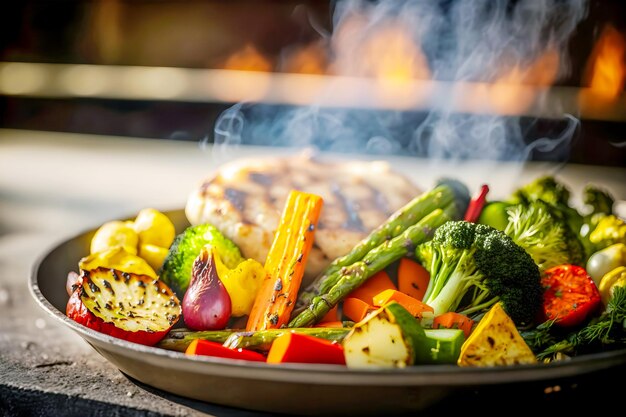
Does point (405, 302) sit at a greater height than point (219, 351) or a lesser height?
greater

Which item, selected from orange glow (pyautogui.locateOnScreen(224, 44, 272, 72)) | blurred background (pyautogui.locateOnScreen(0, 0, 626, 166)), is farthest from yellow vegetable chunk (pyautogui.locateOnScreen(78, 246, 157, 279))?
orange glow (pyautogui.locateOnScreen(224, 44, 272, 72))

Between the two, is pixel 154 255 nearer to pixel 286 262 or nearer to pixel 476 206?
pixel 286 262

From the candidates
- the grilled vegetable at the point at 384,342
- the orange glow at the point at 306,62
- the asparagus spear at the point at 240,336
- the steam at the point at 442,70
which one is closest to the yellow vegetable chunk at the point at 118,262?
the asparagus spear at the point at 240,336

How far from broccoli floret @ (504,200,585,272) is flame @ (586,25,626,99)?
7559 mm

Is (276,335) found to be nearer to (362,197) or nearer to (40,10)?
(362,197)

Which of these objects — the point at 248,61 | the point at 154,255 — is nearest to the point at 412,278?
the point at 154,255

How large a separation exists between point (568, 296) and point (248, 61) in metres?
10.2

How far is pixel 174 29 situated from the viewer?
1257 cm

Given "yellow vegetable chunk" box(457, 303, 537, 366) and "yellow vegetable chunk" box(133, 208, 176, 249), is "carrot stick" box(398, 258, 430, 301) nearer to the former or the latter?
"yellow vegetable chunk" box(457, 303, 537, 366)

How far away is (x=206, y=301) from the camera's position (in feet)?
8.35

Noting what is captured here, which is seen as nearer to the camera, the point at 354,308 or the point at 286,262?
the point at 354,308

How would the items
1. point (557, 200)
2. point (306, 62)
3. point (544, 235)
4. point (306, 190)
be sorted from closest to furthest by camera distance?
point (544, 235) → point (306, 190) → point (557, 200) → point (306, 62)

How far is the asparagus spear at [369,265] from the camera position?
2.58 meters

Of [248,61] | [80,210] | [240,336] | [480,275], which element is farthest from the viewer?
[248,61]
